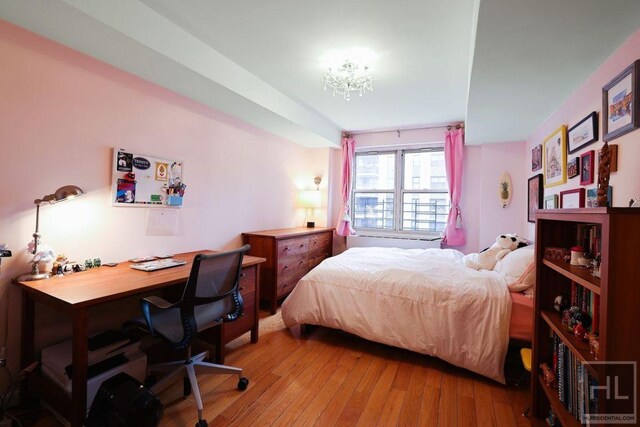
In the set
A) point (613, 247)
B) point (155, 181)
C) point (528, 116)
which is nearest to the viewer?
→ point (613, 247)

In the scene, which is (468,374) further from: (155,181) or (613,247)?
(155,181)

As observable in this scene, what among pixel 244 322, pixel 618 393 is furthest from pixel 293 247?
pixel 618 393

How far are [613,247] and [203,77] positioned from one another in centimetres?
249

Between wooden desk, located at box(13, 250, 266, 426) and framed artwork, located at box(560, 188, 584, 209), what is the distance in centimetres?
274

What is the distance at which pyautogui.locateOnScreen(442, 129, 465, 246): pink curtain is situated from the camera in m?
3.91

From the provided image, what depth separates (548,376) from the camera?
1406 mm

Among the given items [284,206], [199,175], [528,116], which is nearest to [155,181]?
[199,175]

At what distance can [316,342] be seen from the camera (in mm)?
2445

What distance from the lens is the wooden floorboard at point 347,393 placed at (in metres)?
1.57

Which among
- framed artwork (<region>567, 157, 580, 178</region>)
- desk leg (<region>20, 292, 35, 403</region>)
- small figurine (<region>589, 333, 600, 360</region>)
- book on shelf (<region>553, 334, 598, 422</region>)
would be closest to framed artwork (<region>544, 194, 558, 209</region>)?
framed artwork (<region>567, 157, 580, 178</region>)

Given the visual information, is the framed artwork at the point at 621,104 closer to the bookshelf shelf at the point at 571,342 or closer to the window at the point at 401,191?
the bookshelf shelf at the point at 571,342

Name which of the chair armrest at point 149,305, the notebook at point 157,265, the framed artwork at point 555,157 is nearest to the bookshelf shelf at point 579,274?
the framed artwork at point 555,157

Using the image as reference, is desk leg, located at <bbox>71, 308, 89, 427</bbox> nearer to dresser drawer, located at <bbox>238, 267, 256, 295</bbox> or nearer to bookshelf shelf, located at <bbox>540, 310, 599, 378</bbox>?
dresser drawer, located at <bbox>238, 267, 256, 295</bbox>

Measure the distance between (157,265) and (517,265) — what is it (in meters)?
2.66
